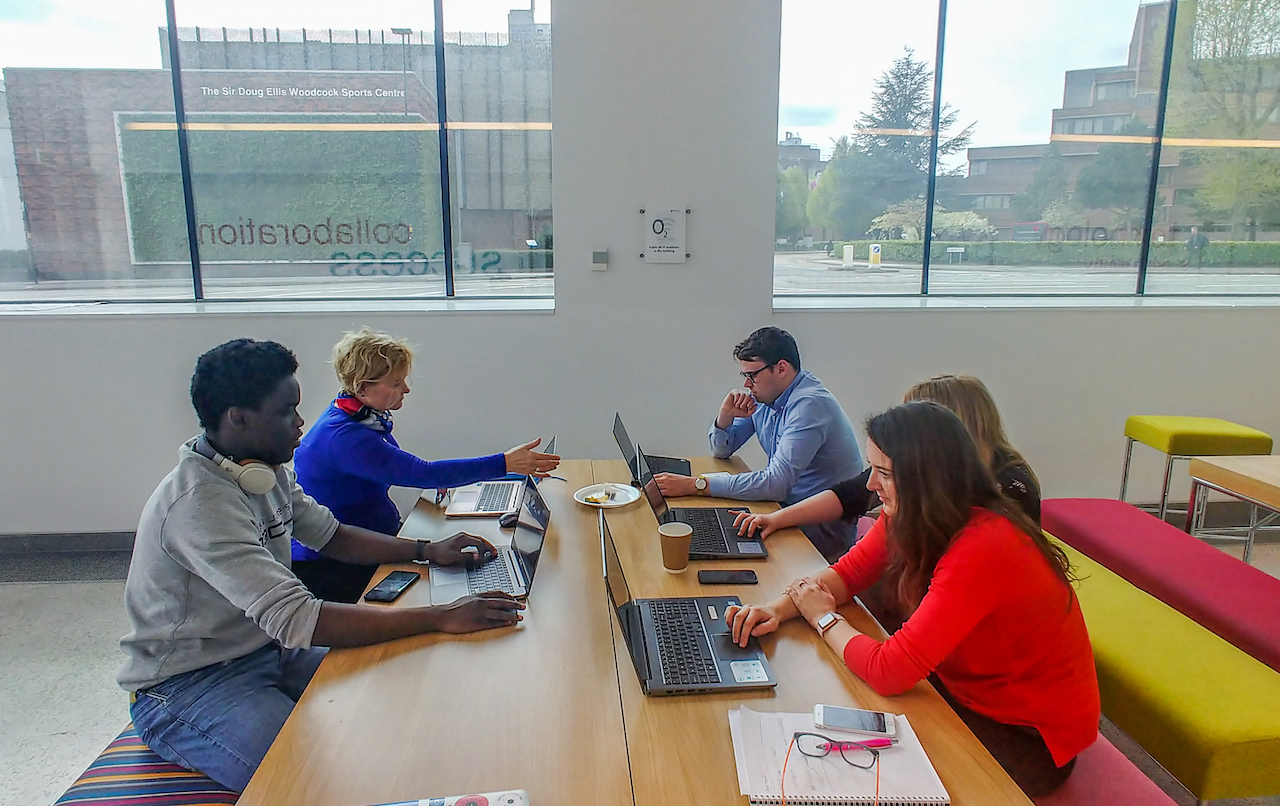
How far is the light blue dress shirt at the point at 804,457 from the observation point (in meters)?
2.42

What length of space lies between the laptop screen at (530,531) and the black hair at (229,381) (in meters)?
0.62

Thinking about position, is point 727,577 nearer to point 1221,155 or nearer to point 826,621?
point 826,621

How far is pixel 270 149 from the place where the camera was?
148 inches

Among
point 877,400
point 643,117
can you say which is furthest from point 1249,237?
point 643,117

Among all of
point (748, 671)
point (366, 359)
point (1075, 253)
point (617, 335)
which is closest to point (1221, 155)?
point (1075, 253)

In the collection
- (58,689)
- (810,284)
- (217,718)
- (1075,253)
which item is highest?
(1075,253)

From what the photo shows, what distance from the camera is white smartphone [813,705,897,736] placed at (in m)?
1.23

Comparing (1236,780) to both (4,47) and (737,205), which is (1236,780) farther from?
(4,47)

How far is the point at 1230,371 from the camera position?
13.5 feet

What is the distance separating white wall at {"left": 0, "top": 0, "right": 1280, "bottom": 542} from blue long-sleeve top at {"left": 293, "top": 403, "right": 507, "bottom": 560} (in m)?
1.41

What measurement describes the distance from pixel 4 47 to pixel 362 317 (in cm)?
206

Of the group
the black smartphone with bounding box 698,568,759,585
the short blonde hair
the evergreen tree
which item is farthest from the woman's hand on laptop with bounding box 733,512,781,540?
the evergreen tree

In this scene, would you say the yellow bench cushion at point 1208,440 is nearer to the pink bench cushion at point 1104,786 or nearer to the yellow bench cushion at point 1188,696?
the yellow bench cushion at point 1188,696

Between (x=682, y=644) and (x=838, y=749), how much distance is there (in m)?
0.39
